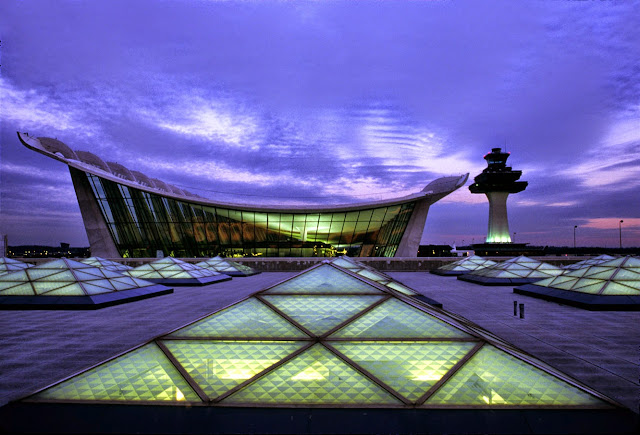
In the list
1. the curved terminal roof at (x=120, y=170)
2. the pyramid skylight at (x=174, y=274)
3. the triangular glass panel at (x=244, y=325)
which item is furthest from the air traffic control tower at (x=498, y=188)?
the triangular glass panel at (x=244, y=325)

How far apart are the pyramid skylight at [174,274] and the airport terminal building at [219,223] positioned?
59.5ft

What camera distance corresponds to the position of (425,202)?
48.2 m

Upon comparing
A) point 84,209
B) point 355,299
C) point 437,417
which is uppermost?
point 84,209

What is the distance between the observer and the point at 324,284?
23.1ft

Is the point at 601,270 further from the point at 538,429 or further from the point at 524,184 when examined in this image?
the point at 524,184

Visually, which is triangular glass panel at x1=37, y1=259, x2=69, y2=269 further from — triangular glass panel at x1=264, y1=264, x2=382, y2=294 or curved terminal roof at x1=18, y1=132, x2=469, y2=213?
curved terminal roof at x1=18, y1=132, x2=469, y2=213

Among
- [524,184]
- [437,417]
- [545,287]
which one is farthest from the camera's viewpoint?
[524,184]

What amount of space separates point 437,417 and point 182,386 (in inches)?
117

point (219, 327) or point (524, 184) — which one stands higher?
point (524, 184)

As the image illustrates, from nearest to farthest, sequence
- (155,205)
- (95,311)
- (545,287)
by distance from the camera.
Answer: (95,311) < (545,287) < (155,205)

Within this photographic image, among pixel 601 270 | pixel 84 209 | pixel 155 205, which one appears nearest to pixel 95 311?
pixel 601 270

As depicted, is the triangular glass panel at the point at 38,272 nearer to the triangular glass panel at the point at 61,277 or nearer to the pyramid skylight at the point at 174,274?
the triangular glass panel at the point at 61,277

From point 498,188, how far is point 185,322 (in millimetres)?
87566

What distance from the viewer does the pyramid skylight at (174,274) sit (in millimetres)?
23969
